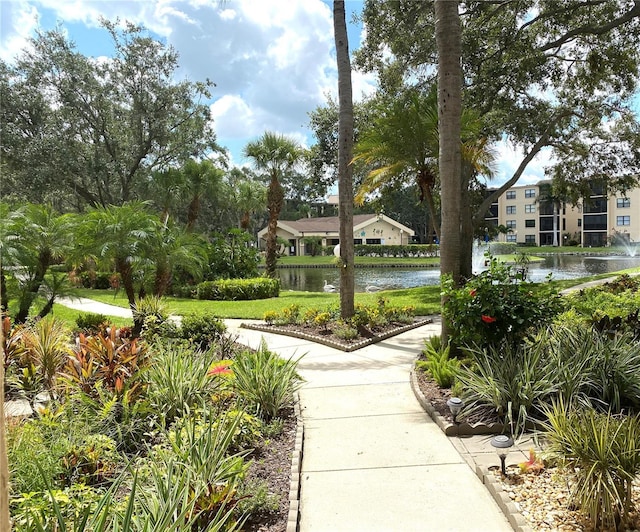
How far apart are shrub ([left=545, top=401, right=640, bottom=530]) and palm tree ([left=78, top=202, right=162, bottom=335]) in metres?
7.75

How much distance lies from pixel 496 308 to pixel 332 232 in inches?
1967

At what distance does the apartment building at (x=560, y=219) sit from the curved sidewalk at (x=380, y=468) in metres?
68.7

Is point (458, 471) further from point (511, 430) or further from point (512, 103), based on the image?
point (512, 103)

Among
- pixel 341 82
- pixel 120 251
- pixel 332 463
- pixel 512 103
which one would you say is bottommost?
pixel 332 463

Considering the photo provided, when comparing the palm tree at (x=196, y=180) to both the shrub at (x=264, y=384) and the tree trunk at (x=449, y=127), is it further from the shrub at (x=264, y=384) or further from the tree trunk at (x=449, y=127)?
the shrub at (x=264, y=384)

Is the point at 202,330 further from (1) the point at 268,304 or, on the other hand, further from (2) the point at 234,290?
(2) the point at 234,290

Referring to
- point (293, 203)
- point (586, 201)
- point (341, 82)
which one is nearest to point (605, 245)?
point (293, 203)

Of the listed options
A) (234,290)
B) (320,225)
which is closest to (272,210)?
(234,290)

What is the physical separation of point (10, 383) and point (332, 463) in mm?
4049

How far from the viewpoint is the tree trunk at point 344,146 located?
1012 cm

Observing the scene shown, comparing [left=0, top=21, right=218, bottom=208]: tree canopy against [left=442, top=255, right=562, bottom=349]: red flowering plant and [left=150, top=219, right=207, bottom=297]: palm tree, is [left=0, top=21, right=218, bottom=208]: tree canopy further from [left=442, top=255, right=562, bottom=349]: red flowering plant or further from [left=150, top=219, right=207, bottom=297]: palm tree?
[left=442, top=255, right=562, bottom=349]: red flowering plant

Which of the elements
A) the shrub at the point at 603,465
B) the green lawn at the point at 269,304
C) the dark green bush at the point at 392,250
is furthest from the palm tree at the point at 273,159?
the dark green bush at the point at 392,250

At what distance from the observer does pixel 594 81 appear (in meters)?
15.2

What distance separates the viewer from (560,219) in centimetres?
7569
